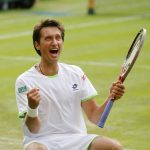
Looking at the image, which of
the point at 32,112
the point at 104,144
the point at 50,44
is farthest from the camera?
the point at 50,44

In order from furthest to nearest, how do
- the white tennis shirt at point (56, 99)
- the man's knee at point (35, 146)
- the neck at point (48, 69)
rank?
the neck at point (48, 69) < the white tennis shirt at point (56, 99) < the man's knee at point (35, 146)

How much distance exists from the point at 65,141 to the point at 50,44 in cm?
95

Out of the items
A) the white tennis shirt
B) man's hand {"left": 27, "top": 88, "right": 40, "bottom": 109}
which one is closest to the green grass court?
the white tennis shirt

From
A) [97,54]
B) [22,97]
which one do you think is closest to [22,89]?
[22,97]

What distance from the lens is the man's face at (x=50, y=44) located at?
775 cm

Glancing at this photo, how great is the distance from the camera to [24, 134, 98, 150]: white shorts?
764 cm

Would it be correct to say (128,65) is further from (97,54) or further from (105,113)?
(97,54)

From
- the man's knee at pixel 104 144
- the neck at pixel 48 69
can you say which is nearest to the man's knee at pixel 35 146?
the man's knee at pixel 104 144

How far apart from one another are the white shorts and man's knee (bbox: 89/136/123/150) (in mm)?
70

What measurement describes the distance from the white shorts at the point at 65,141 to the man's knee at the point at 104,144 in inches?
2.8

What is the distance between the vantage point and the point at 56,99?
307 inches

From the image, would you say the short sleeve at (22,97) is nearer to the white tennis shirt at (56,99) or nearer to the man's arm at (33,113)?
the white tennis shirt at (56,99)

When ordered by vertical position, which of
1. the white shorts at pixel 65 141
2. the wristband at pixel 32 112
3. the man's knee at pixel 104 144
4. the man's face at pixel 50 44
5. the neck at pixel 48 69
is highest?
the man's face at pixel 50 44

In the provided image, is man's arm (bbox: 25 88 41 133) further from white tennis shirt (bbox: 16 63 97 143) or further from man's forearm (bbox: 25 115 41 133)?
white tennis shirt (bbox: 16 63 97 143)
